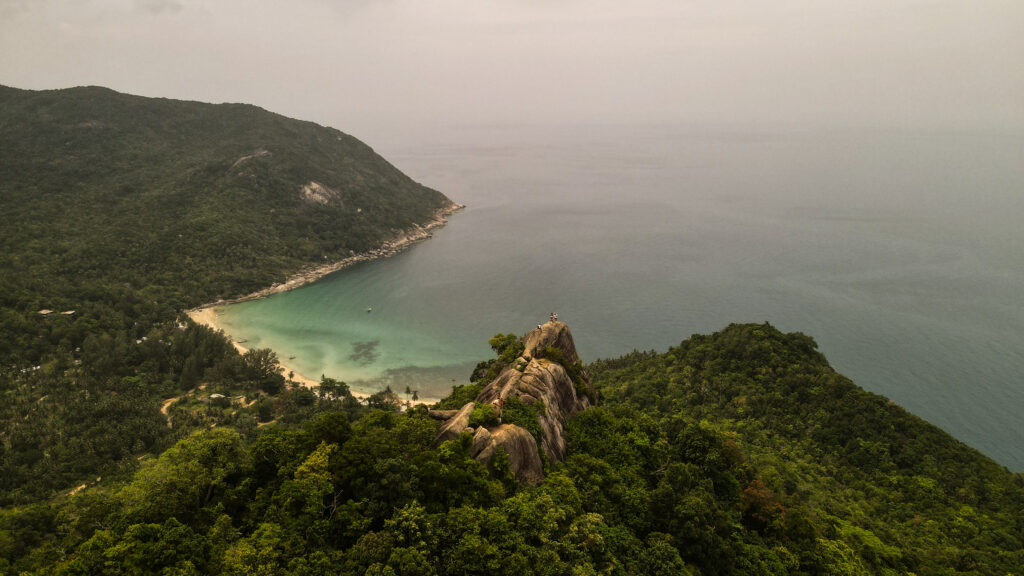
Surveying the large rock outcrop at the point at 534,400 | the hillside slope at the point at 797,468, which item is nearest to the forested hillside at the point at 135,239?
the large rock outcrop at the point at 534,400

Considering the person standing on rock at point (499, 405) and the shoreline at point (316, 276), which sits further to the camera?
the shoreline at point (316, 276)

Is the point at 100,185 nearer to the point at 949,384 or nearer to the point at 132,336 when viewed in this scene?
the point at 132,336

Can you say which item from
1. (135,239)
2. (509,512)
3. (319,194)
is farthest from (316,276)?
(509,512)

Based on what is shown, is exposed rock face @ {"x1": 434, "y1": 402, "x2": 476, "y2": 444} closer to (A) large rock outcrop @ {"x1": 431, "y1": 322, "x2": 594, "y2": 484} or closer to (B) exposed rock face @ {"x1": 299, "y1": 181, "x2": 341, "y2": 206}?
(A) large rock outcrop @ {"x1": 431, "y1": 322, "x2": 594, "y2": 484}

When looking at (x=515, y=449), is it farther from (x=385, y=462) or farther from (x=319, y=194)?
(x=319, y=194)

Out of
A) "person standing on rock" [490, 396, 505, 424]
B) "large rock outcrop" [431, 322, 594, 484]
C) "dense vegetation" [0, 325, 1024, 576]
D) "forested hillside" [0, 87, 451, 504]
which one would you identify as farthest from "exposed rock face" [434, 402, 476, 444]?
"forested hillside" [0, 87, 451, 504]

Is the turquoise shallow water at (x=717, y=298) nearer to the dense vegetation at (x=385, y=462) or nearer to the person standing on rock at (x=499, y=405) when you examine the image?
the dense vegetation at (x=385, y=462)

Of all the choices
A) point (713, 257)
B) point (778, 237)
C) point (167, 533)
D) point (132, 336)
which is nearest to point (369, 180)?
point (132, 336)
